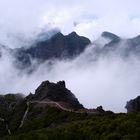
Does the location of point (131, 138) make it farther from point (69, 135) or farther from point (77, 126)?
point (77, 126)

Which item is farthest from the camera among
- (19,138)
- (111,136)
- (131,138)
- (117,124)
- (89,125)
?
(89,125)

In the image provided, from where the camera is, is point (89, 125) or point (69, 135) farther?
point (89, 125)

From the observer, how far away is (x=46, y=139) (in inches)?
5315

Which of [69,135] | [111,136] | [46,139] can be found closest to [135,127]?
[111,136]

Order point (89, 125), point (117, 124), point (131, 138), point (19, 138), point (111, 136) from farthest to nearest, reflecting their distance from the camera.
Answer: point (89, 125)
point (117, 124)
point (19, 138)
point (111, 136)
point (131, 138)

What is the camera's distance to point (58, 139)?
138 meters

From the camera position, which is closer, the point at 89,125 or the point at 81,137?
the point at 81,137

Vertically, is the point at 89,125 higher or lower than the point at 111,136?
higher

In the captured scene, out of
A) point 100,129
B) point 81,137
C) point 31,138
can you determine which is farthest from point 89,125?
point 31,138

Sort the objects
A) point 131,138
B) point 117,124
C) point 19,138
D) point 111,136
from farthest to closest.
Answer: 1. point 117,124
2. point 19,138
3. point 111,136
4. point 131,138

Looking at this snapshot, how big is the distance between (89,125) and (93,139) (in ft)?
128

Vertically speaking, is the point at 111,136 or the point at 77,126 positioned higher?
the point at 77,126

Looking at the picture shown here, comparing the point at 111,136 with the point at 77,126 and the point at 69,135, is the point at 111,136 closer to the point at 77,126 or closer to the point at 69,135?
the point at 69,135

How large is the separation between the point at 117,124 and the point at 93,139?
2229cm
